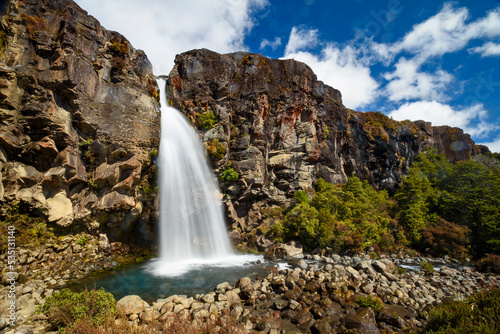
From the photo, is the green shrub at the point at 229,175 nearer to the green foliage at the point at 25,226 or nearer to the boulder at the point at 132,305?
the green foliage at the point at 25,226

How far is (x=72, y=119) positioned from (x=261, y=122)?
19.2 meters

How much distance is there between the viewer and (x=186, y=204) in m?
22.1

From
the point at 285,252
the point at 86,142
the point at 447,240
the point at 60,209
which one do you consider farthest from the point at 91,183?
the point at 447,240

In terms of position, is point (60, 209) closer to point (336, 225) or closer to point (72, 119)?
point (72, 119)

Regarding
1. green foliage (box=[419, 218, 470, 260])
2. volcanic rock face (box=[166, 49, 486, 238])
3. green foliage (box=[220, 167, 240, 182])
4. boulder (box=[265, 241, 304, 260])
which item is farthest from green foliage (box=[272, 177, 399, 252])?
green foliage (box=[220, 167, 240, 182])

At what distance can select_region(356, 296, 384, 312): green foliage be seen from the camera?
10.0 metres

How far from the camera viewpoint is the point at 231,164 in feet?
84.3

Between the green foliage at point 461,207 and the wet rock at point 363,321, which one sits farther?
the green foliage at point 461,207

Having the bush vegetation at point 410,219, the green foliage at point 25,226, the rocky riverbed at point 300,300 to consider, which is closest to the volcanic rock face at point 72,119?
the green foliage at point 25,226

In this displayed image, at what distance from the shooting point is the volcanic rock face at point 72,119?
14.2m

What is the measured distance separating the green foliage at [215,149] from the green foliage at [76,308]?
1711 cm

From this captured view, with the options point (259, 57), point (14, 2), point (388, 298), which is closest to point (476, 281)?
point (388, 298)

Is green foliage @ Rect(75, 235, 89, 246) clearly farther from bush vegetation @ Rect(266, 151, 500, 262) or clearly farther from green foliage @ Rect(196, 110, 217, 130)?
bush vegetation @ Rect(266, 151, 500, 262)

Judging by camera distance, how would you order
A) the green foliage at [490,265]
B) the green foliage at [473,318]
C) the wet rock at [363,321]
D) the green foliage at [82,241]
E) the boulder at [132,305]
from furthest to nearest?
1. the green foliage at [490,265]
2. the green foliage at [82,241]
3. the boulder at [132,305]
4. the wet rock at [363,321]
5. the green foliage at [473,318]
